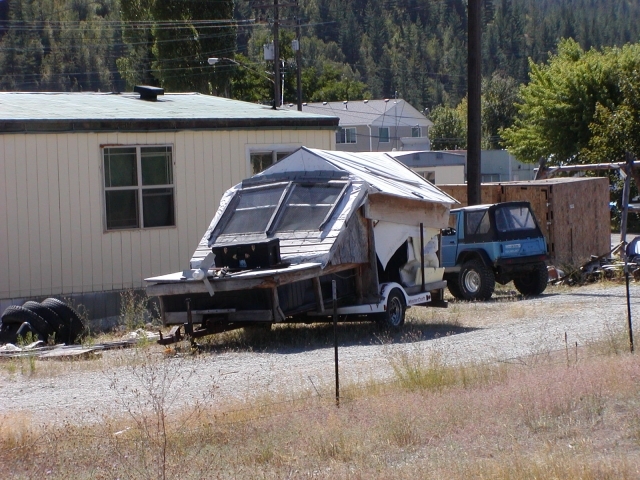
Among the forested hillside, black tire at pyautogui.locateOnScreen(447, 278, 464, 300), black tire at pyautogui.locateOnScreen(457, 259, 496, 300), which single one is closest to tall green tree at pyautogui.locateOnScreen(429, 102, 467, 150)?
the forested hillside

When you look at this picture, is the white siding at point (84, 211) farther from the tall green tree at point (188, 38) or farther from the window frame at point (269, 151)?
the tall green tree at point (188, 38)

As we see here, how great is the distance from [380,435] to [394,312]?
256 inches

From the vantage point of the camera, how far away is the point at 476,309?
53.9ft

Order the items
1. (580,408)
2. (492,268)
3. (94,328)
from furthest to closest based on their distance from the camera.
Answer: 1. (492,268)
2. (94,328)
3. (580,408)

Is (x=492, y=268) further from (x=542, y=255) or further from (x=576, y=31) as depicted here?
(x=576, y=31)

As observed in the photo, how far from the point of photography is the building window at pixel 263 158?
17.9 metres

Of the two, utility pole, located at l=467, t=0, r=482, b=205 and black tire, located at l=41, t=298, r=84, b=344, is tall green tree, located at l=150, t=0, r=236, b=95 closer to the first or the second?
utility pole, located at l=467, t=0, r=482, b=205

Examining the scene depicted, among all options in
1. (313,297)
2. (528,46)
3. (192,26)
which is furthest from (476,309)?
(528,46)

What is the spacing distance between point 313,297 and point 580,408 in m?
5.33

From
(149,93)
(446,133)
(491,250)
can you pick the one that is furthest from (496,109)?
(491,250)

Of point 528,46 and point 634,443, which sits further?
point 528,46

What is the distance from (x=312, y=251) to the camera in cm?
1258

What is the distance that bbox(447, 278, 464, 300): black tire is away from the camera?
60.7 ft

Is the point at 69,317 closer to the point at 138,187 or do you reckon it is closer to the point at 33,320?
the point at 33,320
